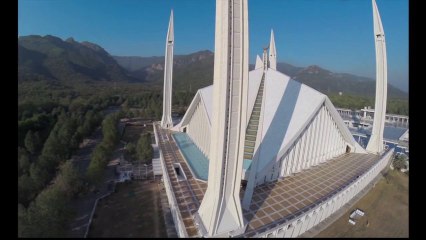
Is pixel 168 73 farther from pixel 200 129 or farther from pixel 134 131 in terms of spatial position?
pixel 134 131

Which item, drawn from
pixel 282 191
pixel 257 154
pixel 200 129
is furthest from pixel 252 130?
pixel 200 129

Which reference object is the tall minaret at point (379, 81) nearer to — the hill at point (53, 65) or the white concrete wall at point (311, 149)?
the white concrete wall at point (311, 149)

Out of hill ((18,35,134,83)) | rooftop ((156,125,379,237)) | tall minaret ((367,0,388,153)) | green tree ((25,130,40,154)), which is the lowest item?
rooftop ((156,125,379,237))

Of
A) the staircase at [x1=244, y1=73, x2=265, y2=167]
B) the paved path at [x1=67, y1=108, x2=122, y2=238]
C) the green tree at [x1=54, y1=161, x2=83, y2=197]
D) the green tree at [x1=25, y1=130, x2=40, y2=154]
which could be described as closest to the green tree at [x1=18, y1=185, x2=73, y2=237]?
the paved path at [x1=67, y1=108, x2=122, y2=238]

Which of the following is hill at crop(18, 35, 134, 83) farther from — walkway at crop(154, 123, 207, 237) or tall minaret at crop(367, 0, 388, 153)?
tall minaret at crop(367, 0, 388, 153)

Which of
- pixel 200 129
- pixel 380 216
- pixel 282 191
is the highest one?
pixel 200 129
